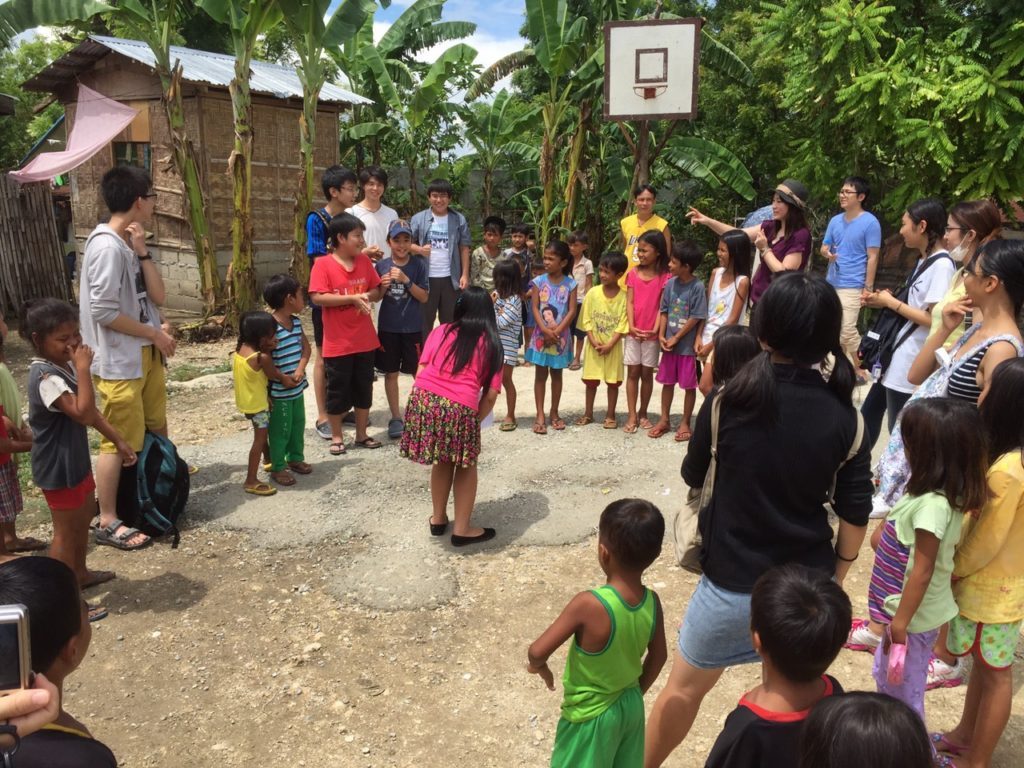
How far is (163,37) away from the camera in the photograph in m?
9.53

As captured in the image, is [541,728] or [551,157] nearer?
[541,728]

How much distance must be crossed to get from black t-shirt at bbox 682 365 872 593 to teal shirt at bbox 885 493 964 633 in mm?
187

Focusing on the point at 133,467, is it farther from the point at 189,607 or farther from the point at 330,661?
the point at 330,661

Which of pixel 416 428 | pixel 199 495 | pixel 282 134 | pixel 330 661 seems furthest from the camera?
pixel 282 134

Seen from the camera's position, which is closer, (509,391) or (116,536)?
(116,536)

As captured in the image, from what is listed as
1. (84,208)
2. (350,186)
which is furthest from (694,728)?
→ (84,208)

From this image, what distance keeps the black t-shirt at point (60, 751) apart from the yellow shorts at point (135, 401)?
9.89 ft

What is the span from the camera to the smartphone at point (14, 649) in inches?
43.4

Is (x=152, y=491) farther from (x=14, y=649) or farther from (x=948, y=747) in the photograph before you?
(x=948, y=747)

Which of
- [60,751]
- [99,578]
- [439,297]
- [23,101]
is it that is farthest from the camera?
[23,101]

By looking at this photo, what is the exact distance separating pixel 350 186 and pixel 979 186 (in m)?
6.84

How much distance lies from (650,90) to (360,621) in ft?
24.9

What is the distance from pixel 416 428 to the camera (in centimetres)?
410

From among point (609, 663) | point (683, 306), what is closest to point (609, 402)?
point (683, 306)
